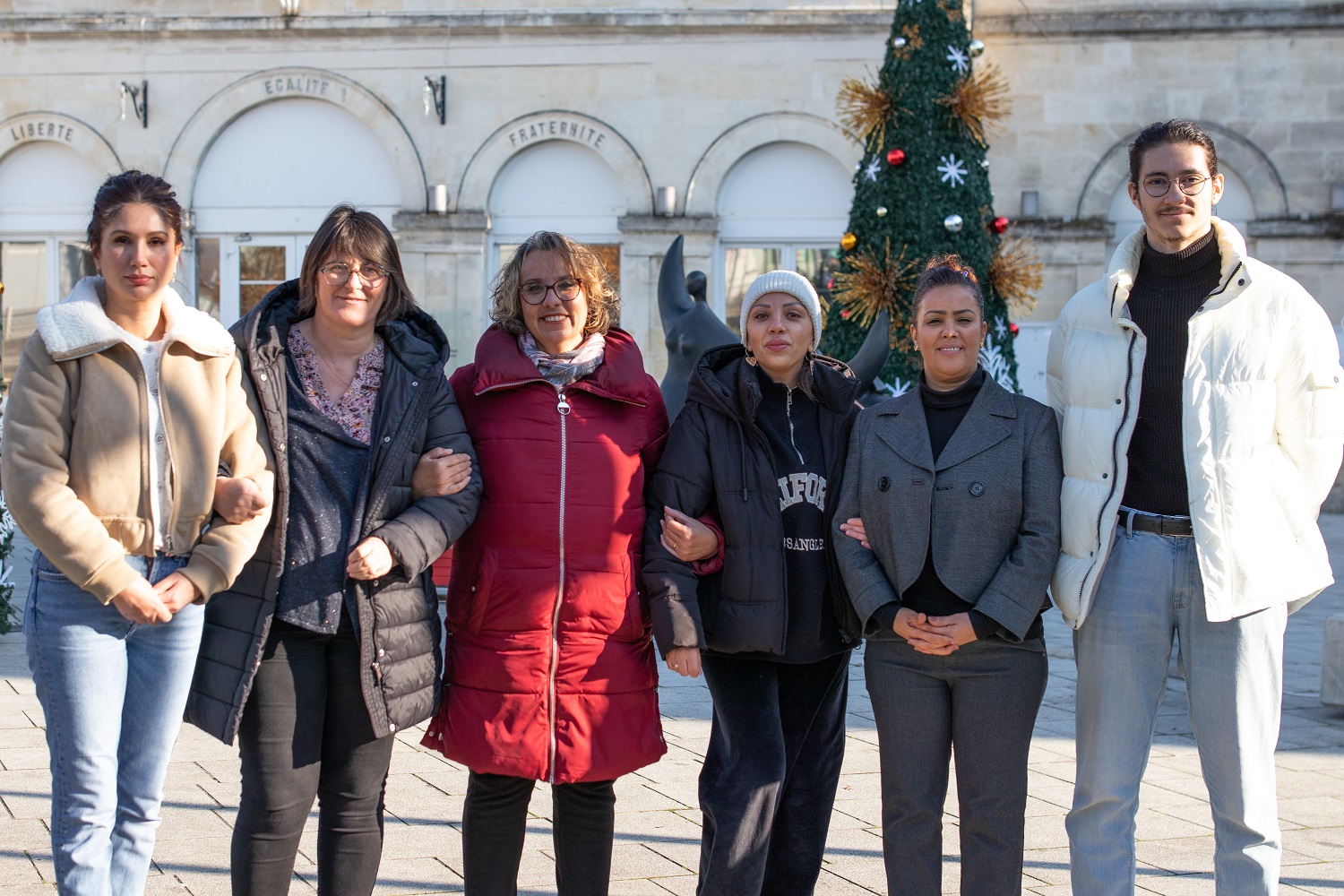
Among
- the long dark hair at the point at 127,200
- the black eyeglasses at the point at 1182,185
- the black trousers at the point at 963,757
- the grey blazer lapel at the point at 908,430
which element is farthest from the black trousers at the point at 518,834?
the black eyeglasses at the point at 1182,185

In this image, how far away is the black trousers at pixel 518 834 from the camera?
11.4ft

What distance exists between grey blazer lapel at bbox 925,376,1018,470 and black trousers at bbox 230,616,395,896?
1610mm

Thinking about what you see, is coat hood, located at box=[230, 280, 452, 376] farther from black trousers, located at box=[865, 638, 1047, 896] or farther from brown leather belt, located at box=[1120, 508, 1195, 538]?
brown leather belt, located at box=[1120, 508, 1195, 538]

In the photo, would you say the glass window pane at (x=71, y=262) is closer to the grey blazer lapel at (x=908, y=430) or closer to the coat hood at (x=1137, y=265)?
the grey blazer lapel at (x=908, y=430)

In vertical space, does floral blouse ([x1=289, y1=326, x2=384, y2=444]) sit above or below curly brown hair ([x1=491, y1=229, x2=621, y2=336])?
below

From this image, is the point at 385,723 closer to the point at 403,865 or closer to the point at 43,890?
the point at 403,865

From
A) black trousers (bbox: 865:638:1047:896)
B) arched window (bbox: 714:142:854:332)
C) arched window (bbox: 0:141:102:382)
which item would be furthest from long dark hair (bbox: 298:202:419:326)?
arched window (bbox: 0:141:102:382)

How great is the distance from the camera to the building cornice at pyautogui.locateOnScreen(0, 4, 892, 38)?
15.6 meters

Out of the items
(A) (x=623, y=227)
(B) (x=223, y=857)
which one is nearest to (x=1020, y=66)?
(A) (x=623, y=227)

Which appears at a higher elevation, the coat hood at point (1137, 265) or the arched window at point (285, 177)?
the arched window at point (285, 177)

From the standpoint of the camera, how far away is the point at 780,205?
632 inches

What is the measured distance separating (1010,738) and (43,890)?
2.77m

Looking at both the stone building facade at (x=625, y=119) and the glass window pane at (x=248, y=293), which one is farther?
the glass window pane at (x=248, y=293)

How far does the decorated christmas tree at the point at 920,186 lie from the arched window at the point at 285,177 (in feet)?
28.4
